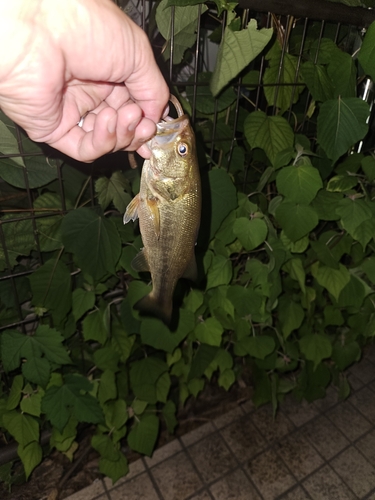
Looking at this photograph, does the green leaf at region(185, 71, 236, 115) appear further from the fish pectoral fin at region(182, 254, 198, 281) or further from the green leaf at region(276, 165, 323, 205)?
the fish pectoral fin at region(182, 254, 198, 281)

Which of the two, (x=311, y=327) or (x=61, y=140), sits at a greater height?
(x=61, y=140)

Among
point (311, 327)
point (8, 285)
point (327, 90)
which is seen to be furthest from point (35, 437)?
point (327, 90)

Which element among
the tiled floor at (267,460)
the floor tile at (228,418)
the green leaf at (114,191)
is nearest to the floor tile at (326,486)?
the tiled floor at (267,460)

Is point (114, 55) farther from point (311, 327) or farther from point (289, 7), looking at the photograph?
point (311, 327)

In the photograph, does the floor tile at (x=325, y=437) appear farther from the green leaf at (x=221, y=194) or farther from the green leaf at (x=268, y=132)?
the green leaf at (x=268, y=132)

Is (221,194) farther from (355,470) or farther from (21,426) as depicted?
(355,470)

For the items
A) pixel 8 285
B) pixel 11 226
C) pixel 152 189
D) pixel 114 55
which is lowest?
pixel 8 285

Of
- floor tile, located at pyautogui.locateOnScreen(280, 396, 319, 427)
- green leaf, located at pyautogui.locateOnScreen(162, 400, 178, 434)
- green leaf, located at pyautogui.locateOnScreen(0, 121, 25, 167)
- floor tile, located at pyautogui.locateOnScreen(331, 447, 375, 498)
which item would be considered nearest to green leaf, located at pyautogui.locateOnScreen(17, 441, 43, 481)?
green leaf, located at pyautogui.locateOnScreen(162, 400, 178, 434)
